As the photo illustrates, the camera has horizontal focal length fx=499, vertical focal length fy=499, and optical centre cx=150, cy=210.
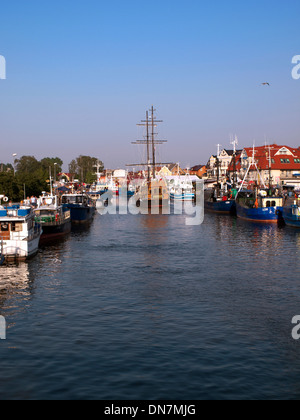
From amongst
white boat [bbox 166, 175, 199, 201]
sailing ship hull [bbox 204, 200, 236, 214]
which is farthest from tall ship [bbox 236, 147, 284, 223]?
white boat [bbox 166, 175, 199, 201]

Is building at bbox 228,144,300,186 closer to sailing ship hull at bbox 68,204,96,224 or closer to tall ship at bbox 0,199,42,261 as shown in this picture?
sailing ship hull at bbox 68,204,96,224

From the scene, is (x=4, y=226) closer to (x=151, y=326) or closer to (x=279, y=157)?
(x=151, y=326)

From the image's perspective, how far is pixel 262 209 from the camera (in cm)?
7388

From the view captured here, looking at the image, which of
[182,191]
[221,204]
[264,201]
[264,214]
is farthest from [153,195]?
[182,191]

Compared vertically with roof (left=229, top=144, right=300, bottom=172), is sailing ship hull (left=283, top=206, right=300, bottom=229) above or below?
below

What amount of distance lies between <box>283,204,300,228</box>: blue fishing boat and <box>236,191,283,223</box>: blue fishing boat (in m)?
4.44

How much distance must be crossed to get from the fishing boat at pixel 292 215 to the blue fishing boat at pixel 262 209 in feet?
14.6

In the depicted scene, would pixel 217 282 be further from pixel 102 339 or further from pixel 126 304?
pixel 102 339

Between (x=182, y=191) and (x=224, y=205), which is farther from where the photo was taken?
(x=182, y=191)

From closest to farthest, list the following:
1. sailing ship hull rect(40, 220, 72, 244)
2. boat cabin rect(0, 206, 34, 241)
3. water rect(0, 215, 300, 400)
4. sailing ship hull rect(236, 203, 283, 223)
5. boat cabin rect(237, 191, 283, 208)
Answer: water rect(0, 215, 300, 400)
boat cabin rect(0, 206, 34, 241)
sailing ship hull rect(40, 220, 72, 244)
sailing ship hull rect(236, 203, 283, 223)
boat cabin rect(237, 191, 283, 208)

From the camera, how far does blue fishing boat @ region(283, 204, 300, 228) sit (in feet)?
209

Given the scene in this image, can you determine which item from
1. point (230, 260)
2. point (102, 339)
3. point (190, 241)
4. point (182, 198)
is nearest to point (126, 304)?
point (102, 339)

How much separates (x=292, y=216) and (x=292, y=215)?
5.8 inches
